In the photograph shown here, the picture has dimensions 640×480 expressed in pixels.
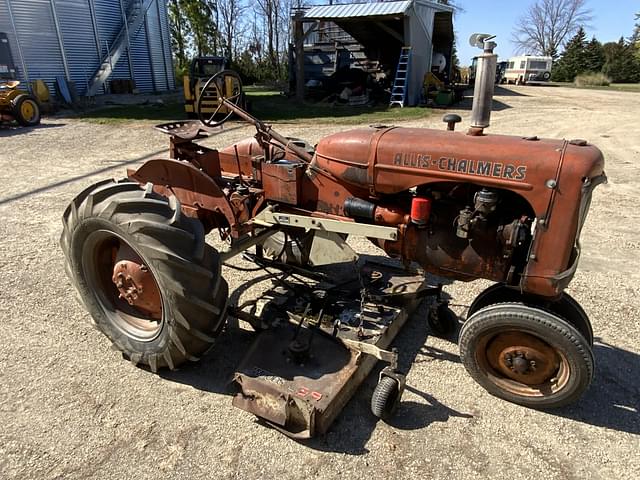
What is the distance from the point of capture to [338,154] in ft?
8.75

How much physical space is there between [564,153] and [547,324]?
819mm

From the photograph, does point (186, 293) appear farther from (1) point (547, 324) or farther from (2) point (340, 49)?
(2) point (340, 49)

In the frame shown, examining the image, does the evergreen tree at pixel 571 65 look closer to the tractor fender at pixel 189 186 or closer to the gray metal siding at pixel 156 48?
the gray metal siding at pixel 156 48

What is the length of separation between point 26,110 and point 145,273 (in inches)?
459


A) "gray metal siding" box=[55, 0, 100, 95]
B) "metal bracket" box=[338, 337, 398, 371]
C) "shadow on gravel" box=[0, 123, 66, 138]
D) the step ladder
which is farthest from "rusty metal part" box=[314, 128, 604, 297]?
"gray metal siding" box=[55, 0, 100, 95]

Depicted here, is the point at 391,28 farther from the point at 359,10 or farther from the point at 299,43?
the point at 299,43

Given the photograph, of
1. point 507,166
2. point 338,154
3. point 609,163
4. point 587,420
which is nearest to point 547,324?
point 587,420

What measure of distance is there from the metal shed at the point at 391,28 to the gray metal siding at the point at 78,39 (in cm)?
806

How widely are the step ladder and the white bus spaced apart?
71.8ft

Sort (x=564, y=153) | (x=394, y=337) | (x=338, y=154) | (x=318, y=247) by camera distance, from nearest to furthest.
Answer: (x=564, y=153), (x=338, y=154), (x=394, y=337), (x=318, y=247)

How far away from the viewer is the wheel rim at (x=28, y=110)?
461 inches

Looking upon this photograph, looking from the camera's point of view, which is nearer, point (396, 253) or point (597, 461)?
point (597, 461)

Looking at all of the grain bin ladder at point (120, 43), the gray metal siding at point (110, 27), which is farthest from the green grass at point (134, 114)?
the gray metal siding at point (110, 27)

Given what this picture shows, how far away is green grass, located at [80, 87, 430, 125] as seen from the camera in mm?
12703
